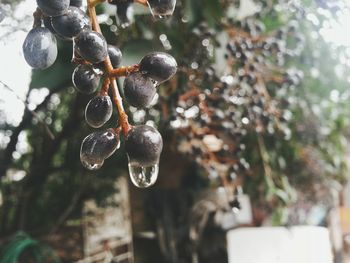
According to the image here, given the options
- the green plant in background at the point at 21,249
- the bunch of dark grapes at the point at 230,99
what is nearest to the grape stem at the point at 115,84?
the bunch of dark grapes at the point at 230,99

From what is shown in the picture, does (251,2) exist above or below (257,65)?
above

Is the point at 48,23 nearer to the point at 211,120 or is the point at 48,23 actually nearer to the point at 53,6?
the point at 53,6

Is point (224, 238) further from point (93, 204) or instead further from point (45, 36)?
point (45, 36)

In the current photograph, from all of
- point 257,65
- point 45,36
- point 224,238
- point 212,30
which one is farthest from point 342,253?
point 45,36

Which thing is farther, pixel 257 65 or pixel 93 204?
pixel 93 204

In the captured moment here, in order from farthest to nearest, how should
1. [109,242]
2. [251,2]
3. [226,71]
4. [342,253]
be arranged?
[342,253] → [109,242] → [251,2] → [226,71]

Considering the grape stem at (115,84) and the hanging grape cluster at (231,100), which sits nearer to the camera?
the grape stem at (115,84)

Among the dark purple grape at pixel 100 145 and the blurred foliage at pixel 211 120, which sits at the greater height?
the blurred foliage at pixel 211 120

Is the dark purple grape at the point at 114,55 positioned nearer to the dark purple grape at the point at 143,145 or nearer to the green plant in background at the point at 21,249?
the dark purple grape at the point at 143,145
